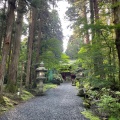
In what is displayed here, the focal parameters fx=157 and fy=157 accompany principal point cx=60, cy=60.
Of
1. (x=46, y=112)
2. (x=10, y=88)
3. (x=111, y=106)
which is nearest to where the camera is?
(x=111, y=106)

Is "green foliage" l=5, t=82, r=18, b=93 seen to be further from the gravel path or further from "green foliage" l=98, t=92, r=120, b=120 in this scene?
"green foliage" l=98, t=92, r=120, b=120

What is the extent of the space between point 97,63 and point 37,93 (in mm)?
6232

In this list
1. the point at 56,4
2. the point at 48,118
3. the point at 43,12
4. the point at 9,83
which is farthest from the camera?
the point at 43,12

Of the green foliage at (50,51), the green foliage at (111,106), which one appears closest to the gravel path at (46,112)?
the green foliage at (111,106)

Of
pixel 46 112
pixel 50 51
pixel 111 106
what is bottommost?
pixel 46 112

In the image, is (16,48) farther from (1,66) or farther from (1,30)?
(1,66)

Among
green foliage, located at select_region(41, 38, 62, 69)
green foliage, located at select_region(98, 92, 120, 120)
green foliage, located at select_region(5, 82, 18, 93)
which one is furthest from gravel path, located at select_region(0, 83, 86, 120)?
green foliage, located at select_region(41, 38, 62, 69)

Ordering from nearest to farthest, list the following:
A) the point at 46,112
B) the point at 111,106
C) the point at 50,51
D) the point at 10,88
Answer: the point at 111,106, the point at 46,112, the point at 10,88, the point at 50,51

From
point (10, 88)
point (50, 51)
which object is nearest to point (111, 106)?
point (10, 88)

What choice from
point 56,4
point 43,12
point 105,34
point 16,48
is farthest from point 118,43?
point 43,12

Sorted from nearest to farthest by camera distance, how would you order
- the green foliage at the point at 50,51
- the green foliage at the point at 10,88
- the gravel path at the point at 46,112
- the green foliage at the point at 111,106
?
the green foliage at the point at 111,106 < the gravel path at the point at 46,112 < the green foliage at the point at 10,88 < the green foliage at the point at 50,51

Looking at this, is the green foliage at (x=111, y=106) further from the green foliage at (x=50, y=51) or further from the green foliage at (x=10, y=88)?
the green foliage at (x=50, y=51)

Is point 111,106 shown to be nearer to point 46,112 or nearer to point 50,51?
point 46,112

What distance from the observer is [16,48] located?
9.55 meters
